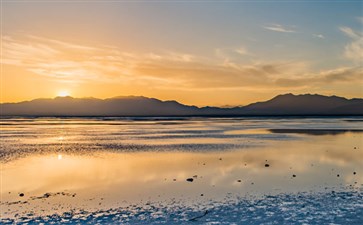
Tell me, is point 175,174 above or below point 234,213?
above

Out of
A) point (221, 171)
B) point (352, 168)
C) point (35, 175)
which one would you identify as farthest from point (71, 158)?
point (352, 168)

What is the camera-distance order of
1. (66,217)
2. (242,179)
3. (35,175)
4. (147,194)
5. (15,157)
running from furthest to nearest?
(15,157), (35,175), (242,179), (147,194), (66,217)

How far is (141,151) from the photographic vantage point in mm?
30688

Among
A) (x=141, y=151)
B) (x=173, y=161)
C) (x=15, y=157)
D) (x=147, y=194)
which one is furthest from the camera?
(x=141, y=151)

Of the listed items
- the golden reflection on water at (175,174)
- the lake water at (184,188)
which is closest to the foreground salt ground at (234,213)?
the lake water at (184,188)

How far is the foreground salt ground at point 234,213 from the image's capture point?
39.5 feet

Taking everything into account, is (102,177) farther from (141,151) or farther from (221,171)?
(141,151)

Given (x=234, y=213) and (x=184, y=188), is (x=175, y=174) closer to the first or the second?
(x=184, y=188)

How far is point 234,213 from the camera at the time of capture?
12.8 metres

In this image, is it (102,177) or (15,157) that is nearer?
(102,177)

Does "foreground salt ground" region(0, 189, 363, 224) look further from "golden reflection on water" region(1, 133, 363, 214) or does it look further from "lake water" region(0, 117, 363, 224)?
"golden reflection on water" region(1, 133, 363, 214)

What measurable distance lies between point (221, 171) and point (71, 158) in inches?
484

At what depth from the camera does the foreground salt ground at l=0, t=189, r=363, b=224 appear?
39.5ft

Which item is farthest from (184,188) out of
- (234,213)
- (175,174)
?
(234,213)
